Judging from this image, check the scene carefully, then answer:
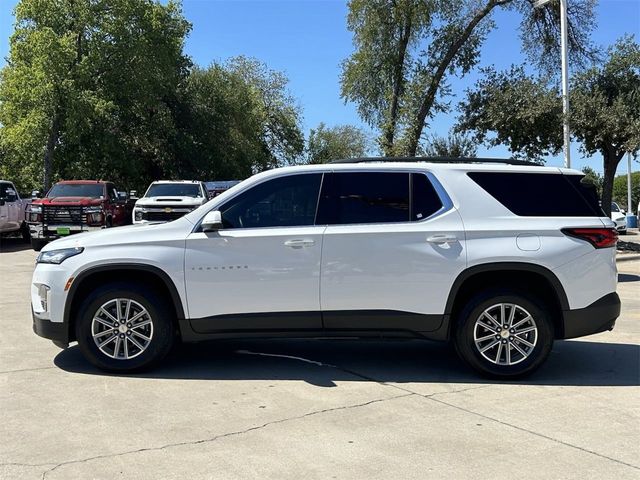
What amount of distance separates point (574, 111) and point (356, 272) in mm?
15567

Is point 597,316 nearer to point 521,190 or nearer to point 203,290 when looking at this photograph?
point 521,190

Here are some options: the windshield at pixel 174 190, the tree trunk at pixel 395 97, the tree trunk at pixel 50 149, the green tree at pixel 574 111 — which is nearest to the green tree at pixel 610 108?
the green tree at pixel 574 111

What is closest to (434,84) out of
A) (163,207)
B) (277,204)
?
(163,207)

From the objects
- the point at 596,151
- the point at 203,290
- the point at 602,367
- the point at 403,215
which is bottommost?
the point at 602,367

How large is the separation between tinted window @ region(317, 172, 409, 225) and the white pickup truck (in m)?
16.8

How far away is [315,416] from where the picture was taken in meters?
4.65

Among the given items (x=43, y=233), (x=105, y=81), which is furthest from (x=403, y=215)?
(x=105, y=81)

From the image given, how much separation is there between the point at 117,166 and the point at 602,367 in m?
30.2

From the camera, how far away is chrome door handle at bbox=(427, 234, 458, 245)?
545 cm

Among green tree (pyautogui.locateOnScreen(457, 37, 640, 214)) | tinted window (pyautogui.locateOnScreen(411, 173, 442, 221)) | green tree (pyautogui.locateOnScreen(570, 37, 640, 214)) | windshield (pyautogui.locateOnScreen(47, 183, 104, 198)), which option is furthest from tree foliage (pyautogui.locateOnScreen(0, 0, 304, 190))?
tinted window (pyautogui.locateOnScreen(411, 173, 442, 221))

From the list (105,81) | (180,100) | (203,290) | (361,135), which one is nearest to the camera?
(203,290)

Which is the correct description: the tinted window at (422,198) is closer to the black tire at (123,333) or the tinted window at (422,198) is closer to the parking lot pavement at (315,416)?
the parking lot pavement at (315,416)

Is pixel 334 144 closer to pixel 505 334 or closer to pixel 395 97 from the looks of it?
pixel 395 97

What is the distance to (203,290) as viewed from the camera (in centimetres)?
550
